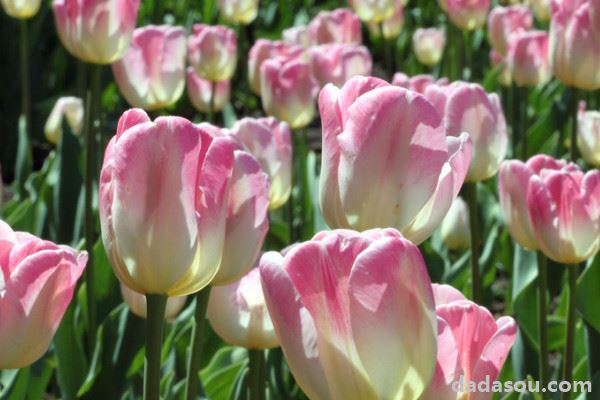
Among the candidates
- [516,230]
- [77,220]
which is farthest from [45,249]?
[77,220]

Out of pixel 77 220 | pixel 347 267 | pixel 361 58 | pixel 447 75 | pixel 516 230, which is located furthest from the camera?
pixel 447 75

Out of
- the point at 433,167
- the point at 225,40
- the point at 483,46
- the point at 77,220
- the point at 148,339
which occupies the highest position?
the point at 433,167

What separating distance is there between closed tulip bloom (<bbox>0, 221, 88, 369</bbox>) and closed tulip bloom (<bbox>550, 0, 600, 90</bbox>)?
4.04ft

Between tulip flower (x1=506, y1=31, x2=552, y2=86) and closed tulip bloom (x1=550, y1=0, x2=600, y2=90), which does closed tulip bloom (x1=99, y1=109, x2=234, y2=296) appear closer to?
closed tulip bloom (x1=550, y1=0, x2=600, y2=90)

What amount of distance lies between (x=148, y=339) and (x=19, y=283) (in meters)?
0.10

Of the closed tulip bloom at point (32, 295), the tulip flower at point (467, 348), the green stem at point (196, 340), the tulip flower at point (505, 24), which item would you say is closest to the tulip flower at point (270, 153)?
the green stem at point (196, 340)

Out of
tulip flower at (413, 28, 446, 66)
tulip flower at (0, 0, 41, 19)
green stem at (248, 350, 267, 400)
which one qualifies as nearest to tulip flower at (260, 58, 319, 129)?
tulip flower at (0, 0, 41, 19)

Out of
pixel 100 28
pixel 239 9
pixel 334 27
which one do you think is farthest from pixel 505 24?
pixel 100 28

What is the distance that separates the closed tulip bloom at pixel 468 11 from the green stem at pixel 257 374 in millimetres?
1886

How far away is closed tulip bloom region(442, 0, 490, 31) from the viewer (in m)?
3.00

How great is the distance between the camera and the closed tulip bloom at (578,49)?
1.90 meters

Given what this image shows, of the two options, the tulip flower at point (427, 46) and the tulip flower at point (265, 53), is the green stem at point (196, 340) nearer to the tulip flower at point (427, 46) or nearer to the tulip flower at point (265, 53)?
the tulip flower at point (265, 53)

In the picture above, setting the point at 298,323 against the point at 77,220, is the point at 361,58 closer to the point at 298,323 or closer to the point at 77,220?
the point at 77,220

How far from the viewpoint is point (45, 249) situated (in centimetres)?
87
